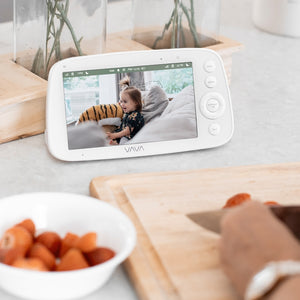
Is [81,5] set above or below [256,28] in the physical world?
above

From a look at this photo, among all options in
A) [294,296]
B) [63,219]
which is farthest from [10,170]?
[294,296]

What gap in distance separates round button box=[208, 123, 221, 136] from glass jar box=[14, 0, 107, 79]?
0.23m

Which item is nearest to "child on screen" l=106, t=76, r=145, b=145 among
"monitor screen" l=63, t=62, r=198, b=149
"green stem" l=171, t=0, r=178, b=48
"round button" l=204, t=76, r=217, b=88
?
"monitor screen" l=63, t=62, r=198, b=149

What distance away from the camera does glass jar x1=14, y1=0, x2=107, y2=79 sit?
37.4 inches

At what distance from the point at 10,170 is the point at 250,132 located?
366mm

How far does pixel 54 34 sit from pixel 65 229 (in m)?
0.38

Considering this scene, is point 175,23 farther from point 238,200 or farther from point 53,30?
point 238,200

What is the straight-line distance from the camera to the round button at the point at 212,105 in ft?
2.97

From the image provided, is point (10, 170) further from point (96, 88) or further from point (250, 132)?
point (250, 132)

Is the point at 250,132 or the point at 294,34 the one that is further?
the point at 294,34

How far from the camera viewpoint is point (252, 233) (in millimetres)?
571

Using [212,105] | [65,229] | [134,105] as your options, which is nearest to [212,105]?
[212,105]

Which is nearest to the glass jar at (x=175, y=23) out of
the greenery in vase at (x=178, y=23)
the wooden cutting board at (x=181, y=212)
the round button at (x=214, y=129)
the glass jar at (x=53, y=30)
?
the greenery in vase at (x=178, y=23)

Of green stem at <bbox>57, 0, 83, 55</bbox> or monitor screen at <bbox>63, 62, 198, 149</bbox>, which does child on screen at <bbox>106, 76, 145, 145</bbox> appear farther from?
green stem at <bbox>57, 0, 83, 55</bbox>
